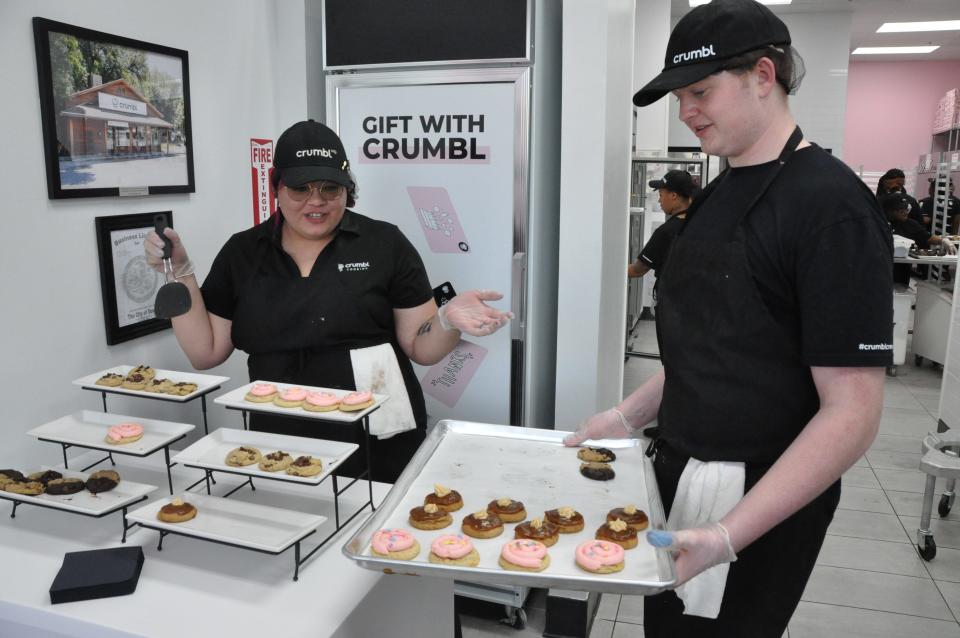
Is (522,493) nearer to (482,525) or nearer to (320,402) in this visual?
(482,525)

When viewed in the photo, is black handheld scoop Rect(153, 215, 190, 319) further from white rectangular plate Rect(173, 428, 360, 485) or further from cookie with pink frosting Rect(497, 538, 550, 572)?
cookie with pink frosting Rect(497, 538, 550, 572)

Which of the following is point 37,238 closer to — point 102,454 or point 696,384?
point 102,454

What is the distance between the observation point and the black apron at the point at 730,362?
50.3 inches

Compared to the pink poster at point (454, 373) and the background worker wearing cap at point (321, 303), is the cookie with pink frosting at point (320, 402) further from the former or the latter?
the pink poster at point (454, 373)

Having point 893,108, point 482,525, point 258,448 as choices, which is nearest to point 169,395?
point 258,448

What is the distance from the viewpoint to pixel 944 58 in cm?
1191

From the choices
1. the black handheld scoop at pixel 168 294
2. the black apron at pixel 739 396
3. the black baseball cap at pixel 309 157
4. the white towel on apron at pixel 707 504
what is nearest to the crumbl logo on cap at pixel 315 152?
the black baseball cap at pixel 309 157

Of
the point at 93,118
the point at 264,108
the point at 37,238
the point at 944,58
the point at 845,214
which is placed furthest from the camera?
the point at 944,58

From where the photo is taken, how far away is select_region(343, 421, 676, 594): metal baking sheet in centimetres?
116

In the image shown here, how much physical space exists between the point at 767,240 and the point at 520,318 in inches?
57.3

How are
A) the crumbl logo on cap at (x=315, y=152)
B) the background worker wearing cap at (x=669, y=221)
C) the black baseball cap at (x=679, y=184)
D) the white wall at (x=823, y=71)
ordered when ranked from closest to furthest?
Answer: the crumbl logo on cap at (x=315, y=152)
the background worker wearing cap at (x=669, y=221)
the black baseball cap at (x=679, y=184)
the white wall at (x=823, y=71)

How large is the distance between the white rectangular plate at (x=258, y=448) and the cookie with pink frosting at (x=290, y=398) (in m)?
0.08

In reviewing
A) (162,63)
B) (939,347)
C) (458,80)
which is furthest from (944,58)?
(162,63)

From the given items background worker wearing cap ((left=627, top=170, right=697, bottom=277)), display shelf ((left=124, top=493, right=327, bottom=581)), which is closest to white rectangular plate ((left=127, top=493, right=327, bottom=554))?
display shelf ((left=124, top=493, right=327, bottom=581))
